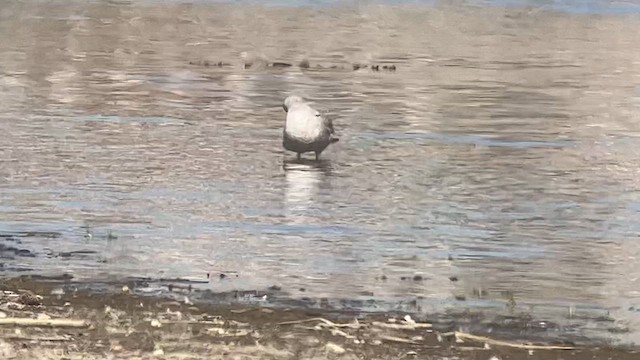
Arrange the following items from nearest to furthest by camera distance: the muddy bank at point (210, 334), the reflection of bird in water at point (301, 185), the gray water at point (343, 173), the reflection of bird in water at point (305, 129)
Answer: the muddy bank at point (210, 334)
the gray water at point (343, 173)
the reflection of bird in water at point (301, 185)
the reflection of bird in water at point (305, 129)

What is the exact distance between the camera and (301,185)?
44.2 feet

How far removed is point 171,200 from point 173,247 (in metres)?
1.87

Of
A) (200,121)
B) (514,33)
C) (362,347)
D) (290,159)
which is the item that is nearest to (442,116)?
(200,121)

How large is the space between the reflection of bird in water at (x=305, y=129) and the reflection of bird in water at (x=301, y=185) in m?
0.22

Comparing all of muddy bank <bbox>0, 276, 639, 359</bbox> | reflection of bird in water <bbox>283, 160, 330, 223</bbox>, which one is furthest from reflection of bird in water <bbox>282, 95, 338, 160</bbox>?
muddy bank <bbox>0, 276, 639, 359</bbox>

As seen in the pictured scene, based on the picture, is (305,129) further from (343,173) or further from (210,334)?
(210,334)

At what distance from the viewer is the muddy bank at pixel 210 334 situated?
24.3 ft

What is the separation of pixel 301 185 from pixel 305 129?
3.58 ft

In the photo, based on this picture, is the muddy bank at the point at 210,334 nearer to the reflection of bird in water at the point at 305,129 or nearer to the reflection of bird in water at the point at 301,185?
the reflection of bird in water at the point at 301,185

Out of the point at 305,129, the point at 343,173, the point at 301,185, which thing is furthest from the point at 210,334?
the point at 305,129

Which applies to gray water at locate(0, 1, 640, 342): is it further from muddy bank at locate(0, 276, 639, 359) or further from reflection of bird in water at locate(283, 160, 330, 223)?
muddy bank at locate(0, 276, 639, 359)

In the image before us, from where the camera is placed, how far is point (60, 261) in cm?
1012

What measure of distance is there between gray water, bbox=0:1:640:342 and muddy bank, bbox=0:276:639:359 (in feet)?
2.55

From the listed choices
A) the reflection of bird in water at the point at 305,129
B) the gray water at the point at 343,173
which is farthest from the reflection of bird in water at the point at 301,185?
the reflection of bird in water at the point at 305,129
